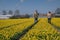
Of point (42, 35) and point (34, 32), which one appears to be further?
point (34, 32)

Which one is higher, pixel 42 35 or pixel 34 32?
pixel 42 35

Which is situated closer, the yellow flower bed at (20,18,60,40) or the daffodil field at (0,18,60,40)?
the yellow flower bed at (20,18,60,40)

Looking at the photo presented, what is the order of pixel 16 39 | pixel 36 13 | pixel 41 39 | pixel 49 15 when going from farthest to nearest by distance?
1. pixel 36 13
2. pixel 49 15
3. pixel 16 39
4. pixel 41 39

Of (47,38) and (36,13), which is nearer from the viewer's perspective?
(47,38)

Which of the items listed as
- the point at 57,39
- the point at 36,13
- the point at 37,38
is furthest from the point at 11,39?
the point at 36,13

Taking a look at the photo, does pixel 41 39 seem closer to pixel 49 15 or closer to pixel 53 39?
pixel 53 39

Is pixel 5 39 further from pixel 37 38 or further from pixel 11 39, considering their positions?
pixel 37 38

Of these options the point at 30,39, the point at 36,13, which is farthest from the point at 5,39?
the point at 36,13

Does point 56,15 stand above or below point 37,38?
below

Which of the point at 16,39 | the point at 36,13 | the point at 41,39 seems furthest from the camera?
the point at 36,13

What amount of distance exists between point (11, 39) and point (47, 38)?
1.12m

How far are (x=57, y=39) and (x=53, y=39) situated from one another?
0.12m

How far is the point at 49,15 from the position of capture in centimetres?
2312

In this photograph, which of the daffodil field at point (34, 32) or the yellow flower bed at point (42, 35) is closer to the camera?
the yellow flower bed at point (42, 35)
